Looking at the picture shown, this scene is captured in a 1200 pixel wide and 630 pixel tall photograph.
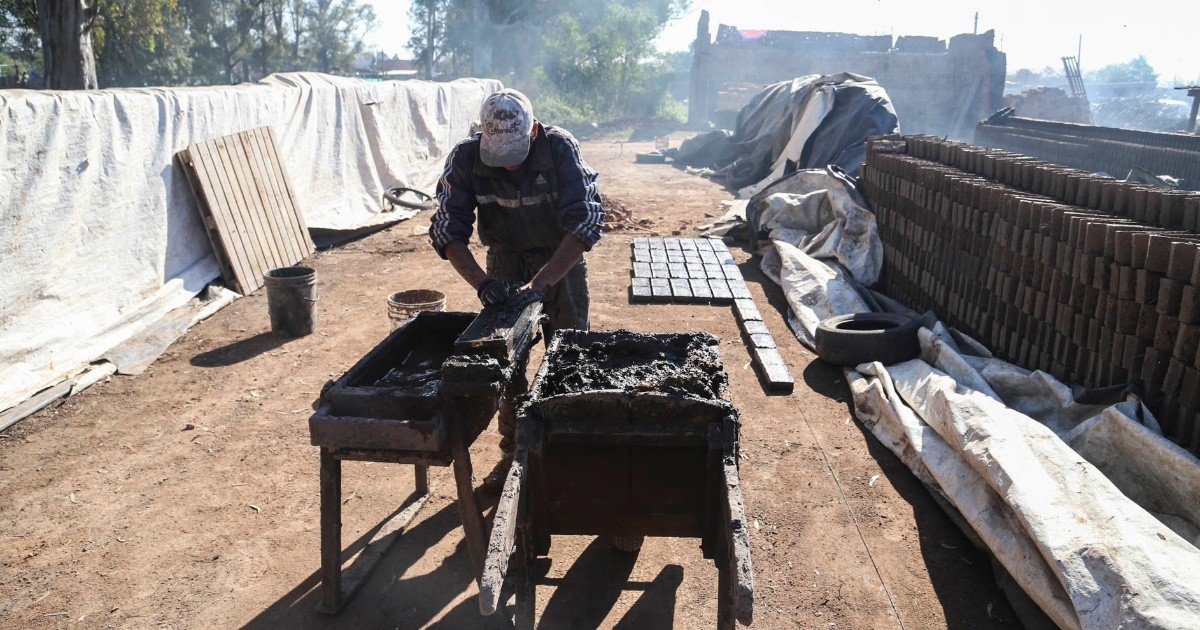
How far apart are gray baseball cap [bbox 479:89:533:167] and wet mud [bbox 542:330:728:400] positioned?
0.94 metres

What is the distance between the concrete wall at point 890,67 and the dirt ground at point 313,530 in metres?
25.1

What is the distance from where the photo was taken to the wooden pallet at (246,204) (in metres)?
7.57

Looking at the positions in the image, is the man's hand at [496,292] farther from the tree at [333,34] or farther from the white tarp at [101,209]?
the tree at [333,34]

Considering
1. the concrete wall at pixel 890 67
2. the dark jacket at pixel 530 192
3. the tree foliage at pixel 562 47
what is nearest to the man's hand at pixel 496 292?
the dark jacket at pixel 530 192

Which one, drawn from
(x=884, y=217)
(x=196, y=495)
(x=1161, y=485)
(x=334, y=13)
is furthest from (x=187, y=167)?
(x=334, y=13)

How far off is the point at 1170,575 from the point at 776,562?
1.55 metres

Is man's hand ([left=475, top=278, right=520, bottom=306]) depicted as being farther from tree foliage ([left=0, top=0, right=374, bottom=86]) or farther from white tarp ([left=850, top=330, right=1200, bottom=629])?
tree foliage ([left=0, top=0, right=374, bottom=86])

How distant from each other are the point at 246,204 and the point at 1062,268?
7677 mm

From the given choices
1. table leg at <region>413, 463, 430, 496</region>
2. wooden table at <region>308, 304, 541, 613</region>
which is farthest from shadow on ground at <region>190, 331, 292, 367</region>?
wooden table at <region>308, 304, 541, 613</region>

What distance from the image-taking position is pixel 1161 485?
352 cm

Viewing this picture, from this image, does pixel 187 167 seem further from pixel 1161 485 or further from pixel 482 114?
pixel 1161 485

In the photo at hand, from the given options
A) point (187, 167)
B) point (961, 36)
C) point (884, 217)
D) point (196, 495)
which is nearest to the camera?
point (196, 495)

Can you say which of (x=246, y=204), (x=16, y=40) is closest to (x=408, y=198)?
(x=246, y=204)

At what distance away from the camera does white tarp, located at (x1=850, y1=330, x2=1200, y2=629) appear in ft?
9.18
